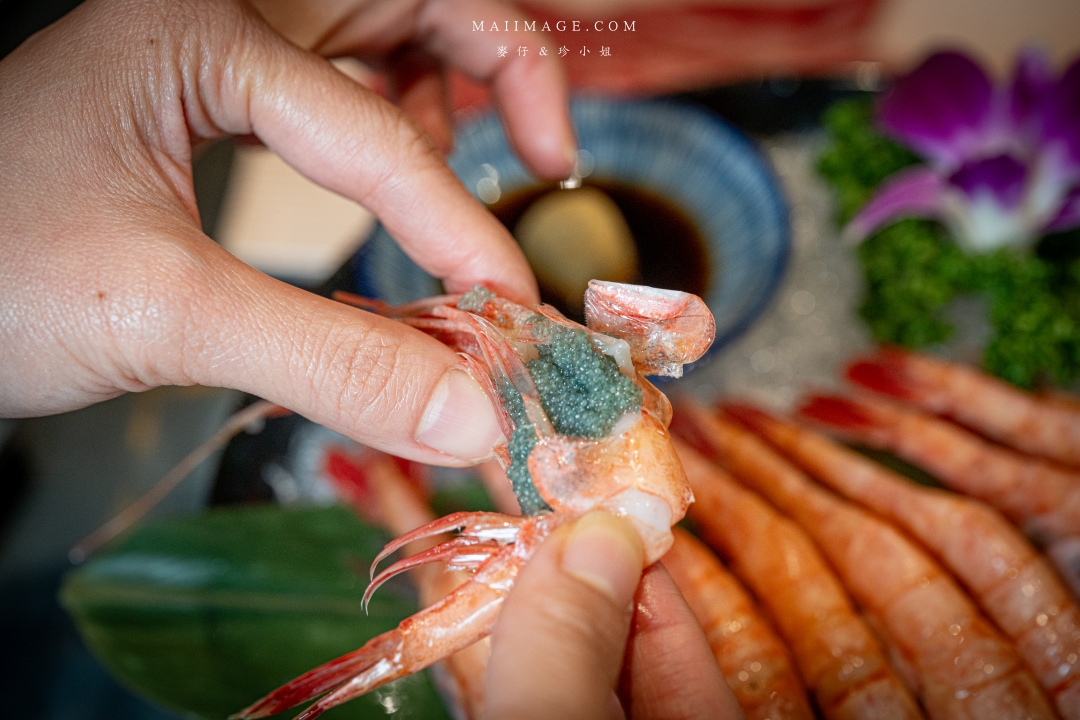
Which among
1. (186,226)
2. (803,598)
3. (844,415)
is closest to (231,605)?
(186,226)

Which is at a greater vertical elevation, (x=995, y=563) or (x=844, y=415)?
(x=844, y=415)

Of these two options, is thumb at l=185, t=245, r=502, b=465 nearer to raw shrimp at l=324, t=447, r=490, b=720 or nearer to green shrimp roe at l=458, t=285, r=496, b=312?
green shrimp roe at l=458, t=285, r=496, b=312

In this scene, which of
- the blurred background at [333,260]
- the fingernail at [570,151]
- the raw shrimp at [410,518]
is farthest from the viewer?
the blurred background at [333,260]

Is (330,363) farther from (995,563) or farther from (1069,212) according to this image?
(1069,212)

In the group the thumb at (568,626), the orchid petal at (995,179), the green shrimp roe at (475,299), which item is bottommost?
the thumb at (568,626)

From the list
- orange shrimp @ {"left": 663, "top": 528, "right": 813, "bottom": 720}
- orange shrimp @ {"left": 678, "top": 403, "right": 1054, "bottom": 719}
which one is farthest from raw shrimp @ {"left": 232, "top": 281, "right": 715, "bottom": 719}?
orange shrimp @ {"left": 678, "top": 403, "right": 1054, "bottom": 719}

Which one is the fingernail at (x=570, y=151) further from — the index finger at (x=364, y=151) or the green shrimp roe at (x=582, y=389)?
the green shrimp roe at (x=582, y=389)

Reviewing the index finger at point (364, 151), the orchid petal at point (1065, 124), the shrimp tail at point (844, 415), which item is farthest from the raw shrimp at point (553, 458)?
the orchid petal at point (1065, 124)
